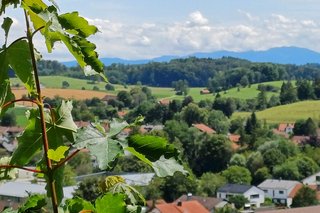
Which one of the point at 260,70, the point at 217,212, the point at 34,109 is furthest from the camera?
the point at 260,70

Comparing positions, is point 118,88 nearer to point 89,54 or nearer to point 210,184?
point 210,184

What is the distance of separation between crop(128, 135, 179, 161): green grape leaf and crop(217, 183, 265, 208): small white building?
31246 millimetres

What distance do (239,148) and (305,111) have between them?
13.2 meters

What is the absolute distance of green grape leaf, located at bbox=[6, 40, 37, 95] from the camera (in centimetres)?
88

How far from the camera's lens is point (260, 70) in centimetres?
7625

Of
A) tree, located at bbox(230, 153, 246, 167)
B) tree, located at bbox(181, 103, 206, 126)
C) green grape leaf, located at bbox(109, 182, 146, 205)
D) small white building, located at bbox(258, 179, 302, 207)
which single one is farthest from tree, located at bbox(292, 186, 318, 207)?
green grape leaf, located at bbox(109, 182, 146, 205)

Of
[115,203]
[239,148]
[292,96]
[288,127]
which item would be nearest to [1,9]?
[115,203]

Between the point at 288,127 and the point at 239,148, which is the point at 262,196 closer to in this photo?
the point at 239,148

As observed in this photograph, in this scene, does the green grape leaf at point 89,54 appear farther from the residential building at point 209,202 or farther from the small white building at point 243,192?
the small white building at point 243,192

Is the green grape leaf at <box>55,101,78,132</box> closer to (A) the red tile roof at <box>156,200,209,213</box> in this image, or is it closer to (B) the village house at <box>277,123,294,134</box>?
(A) the red tile roof at <box>156,200,209,213</box>

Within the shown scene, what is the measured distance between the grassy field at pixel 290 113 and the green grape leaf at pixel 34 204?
163 feet

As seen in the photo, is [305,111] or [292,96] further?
[292,96]

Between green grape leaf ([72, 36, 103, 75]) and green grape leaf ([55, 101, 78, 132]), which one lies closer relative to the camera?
green grape leaf ([72, 36, 103, 75])

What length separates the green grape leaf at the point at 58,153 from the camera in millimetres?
812
